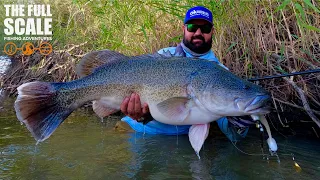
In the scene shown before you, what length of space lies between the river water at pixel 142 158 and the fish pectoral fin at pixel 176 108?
0.51m

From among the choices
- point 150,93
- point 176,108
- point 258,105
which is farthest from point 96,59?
point 258,105

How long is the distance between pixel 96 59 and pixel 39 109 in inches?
21.6

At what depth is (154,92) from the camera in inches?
95.9

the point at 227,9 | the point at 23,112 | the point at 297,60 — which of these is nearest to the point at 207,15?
the point at 227,9

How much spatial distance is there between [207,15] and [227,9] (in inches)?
21.5

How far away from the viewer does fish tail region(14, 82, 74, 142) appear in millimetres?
2348

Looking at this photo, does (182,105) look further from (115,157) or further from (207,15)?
(207,15)

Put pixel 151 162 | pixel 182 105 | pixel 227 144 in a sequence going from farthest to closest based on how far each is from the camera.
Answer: pixel 227 144, pixel 151 162, pixel 182 105

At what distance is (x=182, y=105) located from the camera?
2307 millimetres

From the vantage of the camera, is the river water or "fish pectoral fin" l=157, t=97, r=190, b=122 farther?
the river water
